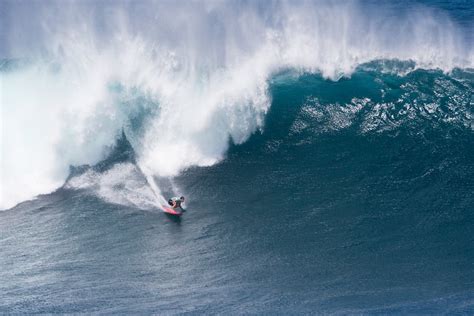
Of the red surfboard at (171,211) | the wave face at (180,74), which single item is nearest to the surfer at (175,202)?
the red surfboard at (171,211)

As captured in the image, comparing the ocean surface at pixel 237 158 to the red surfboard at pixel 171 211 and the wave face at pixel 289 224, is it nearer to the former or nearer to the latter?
the wave face at pixel 289 224

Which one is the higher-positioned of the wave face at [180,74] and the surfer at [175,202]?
the wave face at [180,74]

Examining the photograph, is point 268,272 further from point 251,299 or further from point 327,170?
point 327,170

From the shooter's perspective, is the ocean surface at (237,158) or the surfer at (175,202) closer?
the ocean surface at (237,158)

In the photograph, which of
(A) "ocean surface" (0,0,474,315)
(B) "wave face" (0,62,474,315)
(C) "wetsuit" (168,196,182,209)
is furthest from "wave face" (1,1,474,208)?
(C) "wetsuit" (168,196,182,209)

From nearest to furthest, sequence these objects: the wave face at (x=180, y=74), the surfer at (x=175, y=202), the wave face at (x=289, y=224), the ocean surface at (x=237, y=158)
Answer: the wave face at (x=289, y=224) → the ocean surface at (x=237, y=158) → the surfer at (x=175, y=202) → the wave face at (x=180, y=74)

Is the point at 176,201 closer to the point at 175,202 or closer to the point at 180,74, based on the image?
the point at 175,202
